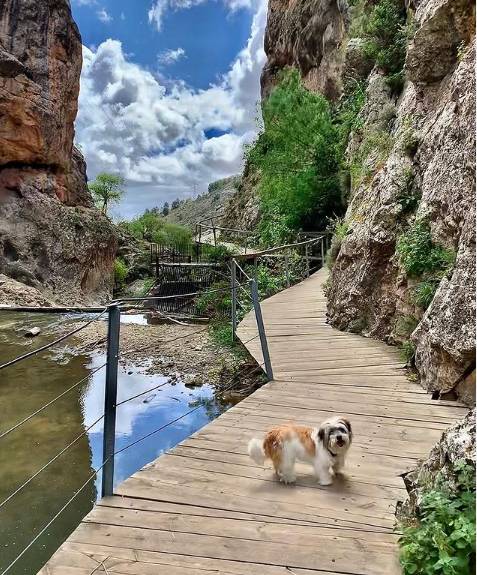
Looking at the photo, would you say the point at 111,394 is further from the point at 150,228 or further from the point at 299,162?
the point at 150,228

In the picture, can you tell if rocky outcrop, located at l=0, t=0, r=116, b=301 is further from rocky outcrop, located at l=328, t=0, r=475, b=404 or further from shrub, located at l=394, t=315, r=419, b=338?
shrub, located at l=394, t=315, r=419, b=338

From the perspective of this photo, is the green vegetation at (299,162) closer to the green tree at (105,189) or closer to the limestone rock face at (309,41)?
the limestone rock face at (309,41)

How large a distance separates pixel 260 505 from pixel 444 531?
3.93 ft

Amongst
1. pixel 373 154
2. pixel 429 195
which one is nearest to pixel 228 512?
pixel 429 195

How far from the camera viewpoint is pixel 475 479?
2156 millimetres

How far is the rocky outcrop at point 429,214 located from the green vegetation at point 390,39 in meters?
3.10

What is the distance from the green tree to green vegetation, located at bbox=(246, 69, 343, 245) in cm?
4214

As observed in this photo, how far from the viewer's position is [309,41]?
27.4 metres

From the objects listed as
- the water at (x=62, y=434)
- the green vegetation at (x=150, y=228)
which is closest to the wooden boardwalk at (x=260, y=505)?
the water at (x=62, y=434)

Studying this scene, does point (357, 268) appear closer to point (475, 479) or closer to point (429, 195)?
point (429, 195)

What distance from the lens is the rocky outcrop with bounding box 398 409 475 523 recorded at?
231 cm

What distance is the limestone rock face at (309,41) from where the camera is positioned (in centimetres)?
2439

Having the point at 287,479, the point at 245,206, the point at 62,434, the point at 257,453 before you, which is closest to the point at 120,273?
the point at 245,206

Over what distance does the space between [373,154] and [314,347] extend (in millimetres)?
5954
